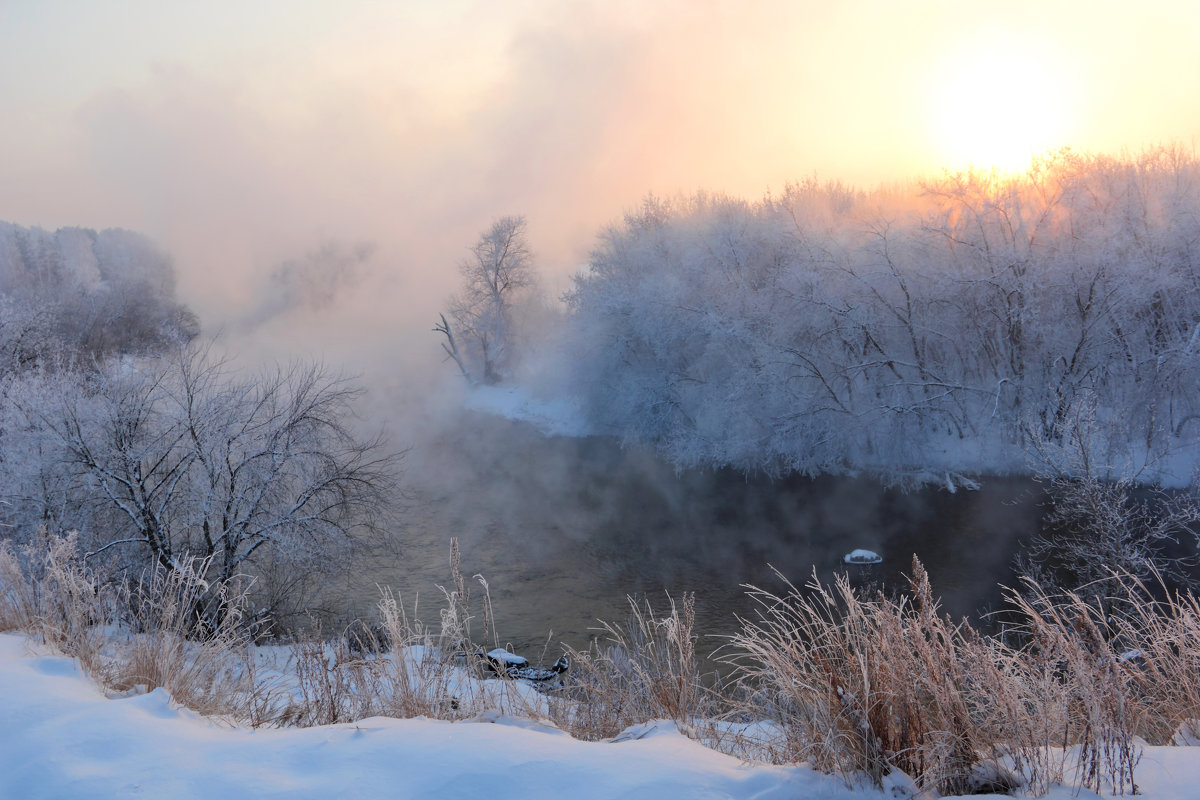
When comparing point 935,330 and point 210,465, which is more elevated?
point 935,330

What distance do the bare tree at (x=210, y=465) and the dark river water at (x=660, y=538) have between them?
2507mm

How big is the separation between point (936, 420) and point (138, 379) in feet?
77.9

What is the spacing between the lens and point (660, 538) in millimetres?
20109

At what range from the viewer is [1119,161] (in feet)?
87.5

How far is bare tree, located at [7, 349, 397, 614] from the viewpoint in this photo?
12.4 metres

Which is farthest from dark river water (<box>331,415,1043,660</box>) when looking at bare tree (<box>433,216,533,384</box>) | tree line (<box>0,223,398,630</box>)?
bare tree (<box>433,216,533,384</box>)

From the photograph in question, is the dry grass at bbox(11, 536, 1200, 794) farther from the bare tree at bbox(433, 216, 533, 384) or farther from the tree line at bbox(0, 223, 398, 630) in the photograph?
the bare tree at bbox(433, 216, 533, 384)

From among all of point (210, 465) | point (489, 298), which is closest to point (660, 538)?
point (210, 465)

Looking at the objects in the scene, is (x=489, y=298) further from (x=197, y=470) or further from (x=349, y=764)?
(x=349, y=764)

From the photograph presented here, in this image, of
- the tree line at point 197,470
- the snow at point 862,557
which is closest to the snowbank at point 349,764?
Answer: the tree line at point 197,470

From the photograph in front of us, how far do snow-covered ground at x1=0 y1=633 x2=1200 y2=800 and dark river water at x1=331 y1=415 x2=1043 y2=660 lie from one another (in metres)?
8.69

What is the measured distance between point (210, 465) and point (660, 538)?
11.8 meters

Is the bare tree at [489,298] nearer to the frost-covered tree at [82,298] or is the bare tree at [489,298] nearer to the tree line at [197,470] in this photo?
the frost-covered tree at [82,298]

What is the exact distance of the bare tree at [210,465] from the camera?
12.4 metres
